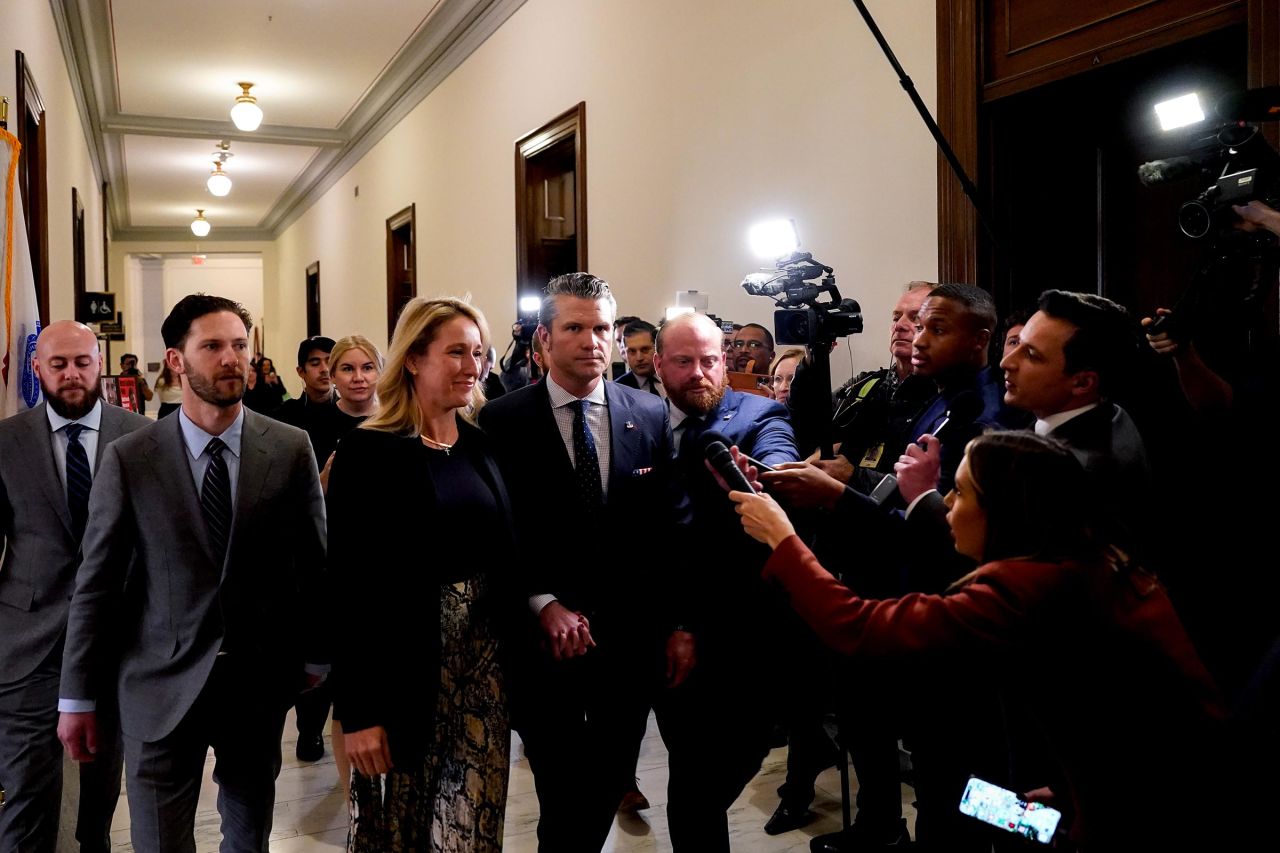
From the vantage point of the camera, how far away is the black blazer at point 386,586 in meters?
2.09

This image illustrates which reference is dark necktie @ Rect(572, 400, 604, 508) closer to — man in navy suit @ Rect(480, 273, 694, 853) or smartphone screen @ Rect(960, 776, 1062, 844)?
man in navy suit @ Rect(480, 273, 694, 853)

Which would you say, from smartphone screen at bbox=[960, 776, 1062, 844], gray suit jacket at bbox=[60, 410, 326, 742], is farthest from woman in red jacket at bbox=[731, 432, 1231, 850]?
gray suit jacket at bbox=[60, 410, 326, 742]

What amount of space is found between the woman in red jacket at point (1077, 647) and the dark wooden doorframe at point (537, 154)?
5.56m

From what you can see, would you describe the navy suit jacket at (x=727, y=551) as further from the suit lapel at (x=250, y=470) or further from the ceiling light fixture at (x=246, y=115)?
the ceiling light fixture at (x=246, y=115)

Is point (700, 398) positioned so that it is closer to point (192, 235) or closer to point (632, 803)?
point (632, 803)

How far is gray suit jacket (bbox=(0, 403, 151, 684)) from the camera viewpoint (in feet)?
9.20

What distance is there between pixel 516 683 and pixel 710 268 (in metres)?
3.53

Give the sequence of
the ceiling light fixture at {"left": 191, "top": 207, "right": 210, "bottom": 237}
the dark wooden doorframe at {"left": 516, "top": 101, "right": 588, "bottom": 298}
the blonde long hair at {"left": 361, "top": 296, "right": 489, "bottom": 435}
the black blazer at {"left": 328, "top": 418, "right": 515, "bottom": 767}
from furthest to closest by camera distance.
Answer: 1. the ceiling light fixture at {"left": 191, "top": 207, "right": 210, "bottom": 237}
2. the dark wooden doorframe at {"left": 516, "top": 101, "right": 588, "bottom": 298}
3. the blonde long hair at {"left": 361, "top": 296, "right": 489, "bottom": 435}
4. the black blazer at {"left": 328, "top": 418, "right": 515, "bottom": 767}

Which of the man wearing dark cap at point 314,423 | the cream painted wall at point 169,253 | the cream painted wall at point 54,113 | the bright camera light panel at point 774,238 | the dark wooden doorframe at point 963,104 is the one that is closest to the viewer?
the dark wooden doorframe at point 963,104

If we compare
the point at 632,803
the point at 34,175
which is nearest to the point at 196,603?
the point at 632,803

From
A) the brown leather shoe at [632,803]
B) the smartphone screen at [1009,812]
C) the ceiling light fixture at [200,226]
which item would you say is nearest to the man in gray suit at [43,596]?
the brown leather shoe at [632,803]

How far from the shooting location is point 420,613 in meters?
2.12

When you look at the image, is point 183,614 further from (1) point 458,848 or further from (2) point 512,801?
(2) point 512,801

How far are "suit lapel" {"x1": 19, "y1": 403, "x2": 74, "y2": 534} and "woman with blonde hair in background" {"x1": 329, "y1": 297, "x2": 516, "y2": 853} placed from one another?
118 cm
